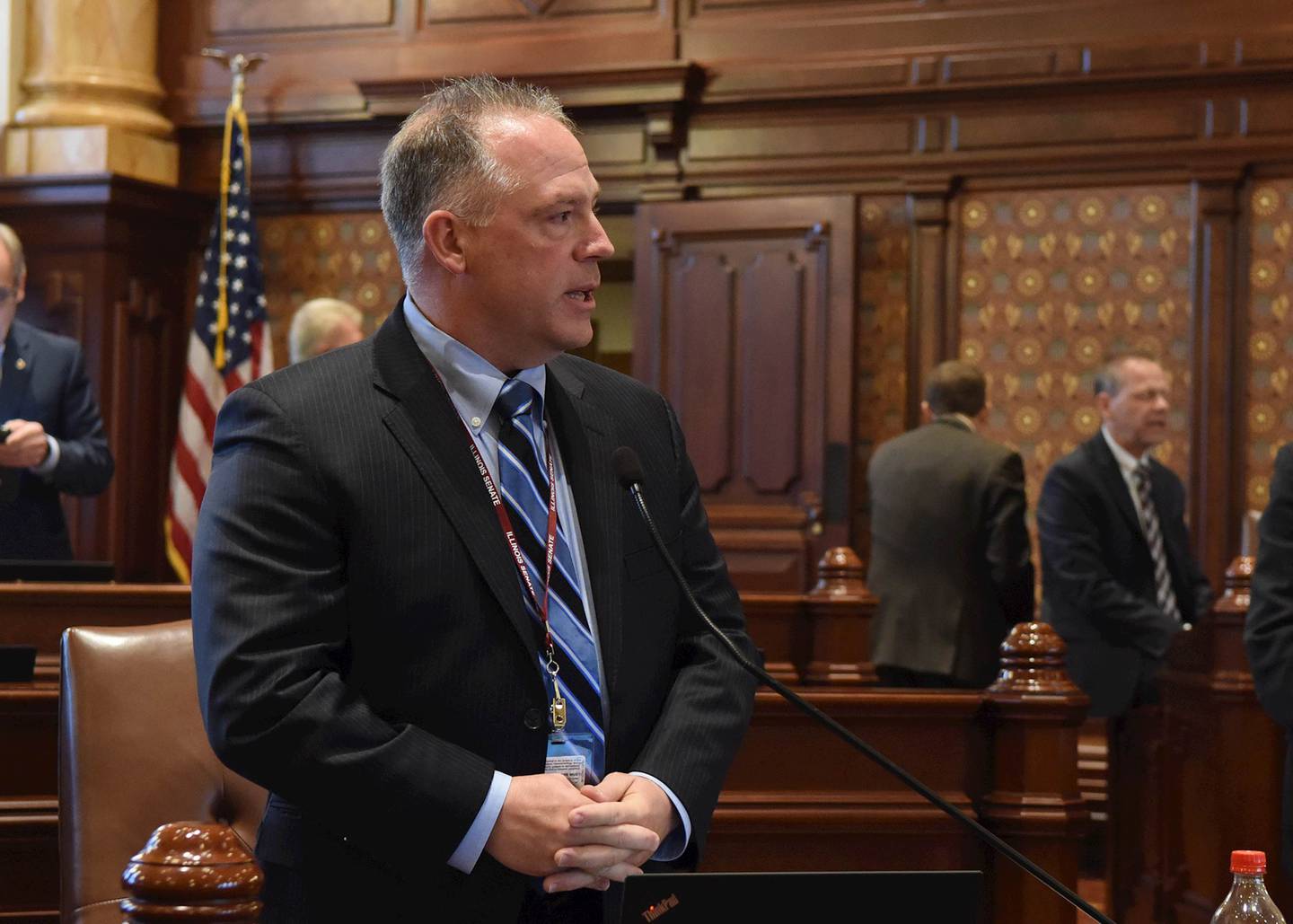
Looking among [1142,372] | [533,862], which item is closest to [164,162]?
[1142,372]

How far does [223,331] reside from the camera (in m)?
7.61

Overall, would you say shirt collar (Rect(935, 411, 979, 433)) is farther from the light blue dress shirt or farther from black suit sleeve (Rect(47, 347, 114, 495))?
the light blue dress shirt

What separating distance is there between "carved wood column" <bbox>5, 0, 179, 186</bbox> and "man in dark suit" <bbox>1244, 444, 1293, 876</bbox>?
6.05m

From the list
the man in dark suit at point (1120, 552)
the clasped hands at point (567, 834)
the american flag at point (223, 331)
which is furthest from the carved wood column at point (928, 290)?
the clasped hands at point (567, 834)

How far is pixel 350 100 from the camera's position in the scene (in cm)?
807

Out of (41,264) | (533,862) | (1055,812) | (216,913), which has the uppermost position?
(41,264)

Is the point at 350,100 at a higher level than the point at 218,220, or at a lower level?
higher

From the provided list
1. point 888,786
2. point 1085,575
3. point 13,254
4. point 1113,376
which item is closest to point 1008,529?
point 1085,575

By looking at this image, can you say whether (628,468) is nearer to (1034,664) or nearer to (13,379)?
(1034,664)

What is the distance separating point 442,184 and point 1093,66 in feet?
18.8

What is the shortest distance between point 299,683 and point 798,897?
2.00 ft

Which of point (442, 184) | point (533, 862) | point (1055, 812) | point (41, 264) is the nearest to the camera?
point (533, 862)

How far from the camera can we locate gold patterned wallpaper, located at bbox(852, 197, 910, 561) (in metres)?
7.52

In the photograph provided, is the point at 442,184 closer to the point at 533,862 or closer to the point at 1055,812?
the point at 533,862
